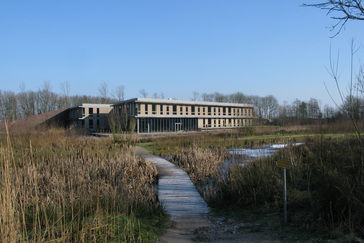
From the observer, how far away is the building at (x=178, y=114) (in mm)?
38912

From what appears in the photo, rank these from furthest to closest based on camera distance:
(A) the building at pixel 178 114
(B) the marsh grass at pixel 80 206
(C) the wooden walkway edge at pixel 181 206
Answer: (A) the building at pixel 178 114
(C) the wooden walkway edge at pixel 181 206
(B) the marsh grass at pixel 80 206

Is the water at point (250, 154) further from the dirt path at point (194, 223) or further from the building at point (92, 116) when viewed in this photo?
the building at point (92, 116)

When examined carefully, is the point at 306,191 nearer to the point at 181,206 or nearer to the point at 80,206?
the point at 181,206

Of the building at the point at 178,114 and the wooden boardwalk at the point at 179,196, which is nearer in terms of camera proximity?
the wooden boardwalk at the point at 179,196

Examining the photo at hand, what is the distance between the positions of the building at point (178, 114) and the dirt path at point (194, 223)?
28.6 meters

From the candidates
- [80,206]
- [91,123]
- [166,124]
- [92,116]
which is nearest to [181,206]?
[80,206]

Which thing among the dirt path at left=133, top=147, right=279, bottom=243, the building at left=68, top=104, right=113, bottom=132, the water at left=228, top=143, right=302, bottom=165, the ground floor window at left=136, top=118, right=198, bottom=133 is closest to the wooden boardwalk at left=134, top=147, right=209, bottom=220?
the dirt path at left=133, top=147, right=279, bottom=243

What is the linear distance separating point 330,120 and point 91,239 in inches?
572

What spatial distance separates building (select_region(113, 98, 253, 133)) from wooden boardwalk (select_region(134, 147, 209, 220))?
89.2 ft

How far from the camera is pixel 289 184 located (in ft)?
18.4

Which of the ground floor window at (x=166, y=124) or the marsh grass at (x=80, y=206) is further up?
the ground floor window at (x=166, y=124)

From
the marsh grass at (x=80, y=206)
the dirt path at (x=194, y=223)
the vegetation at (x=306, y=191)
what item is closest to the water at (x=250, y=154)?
the vegetation at (x=306, y=191)

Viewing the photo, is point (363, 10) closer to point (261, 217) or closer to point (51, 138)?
point (261, 217)

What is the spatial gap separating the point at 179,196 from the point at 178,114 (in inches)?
1486
